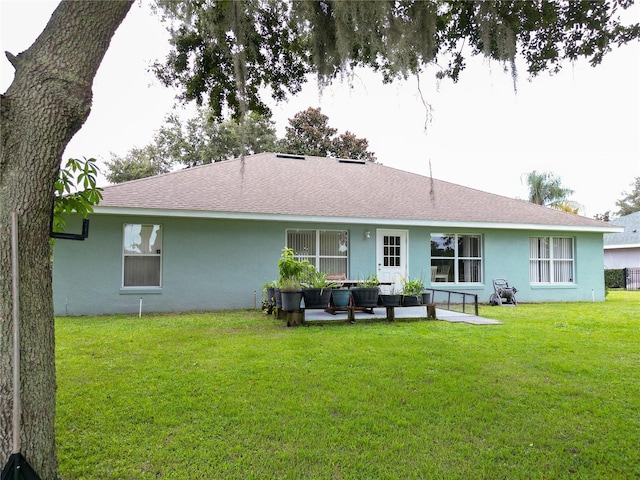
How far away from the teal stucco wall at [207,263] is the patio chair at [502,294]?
1.69 feet

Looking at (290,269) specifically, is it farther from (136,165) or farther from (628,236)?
(136,165)

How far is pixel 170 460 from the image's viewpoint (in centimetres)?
264

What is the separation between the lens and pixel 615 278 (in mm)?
20250

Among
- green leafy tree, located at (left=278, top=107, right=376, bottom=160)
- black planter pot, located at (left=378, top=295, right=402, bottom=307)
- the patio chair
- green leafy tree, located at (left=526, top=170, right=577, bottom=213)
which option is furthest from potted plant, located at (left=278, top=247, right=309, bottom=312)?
green leafy tree, located at (left=526, top=170, right=577, bottom=213)

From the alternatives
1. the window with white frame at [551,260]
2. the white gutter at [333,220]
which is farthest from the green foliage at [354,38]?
the window with white frame at [551,260]

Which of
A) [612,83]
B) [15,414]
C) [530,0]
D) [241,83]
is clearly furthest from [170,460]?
[612,83]

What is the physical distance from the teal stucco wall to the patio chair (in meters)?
0.52

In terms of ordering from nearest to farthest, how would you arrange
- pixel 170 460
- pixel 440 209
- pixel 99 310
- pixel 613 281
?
pixel 170 460 → pixel 99 310 → pixel 440 209 → pixel 613 281

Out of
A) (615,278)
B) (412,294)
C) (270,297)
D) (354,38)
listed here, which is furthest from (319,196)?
(615,278)

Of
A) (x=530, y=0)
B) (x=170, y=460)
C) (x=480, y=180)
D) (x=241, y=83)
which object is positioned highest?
(x=480, y=180)

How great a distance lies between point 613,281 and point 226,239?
2017 centimetres

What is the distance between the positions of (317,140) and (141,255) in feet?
63.3

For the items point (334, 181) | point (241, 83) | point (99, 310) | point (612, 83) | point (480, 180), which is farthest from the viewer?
point (480, 180)

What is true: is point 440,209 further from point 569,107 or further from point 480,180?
point 480,180
